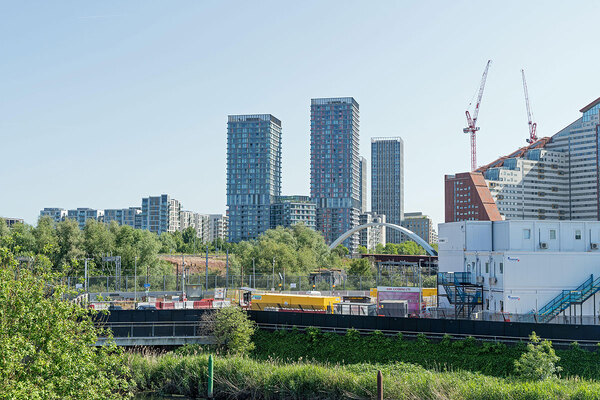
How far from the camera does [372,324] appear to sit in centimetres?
3984

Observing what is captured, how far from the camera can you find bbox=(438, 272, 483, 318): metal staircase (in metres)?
45.2

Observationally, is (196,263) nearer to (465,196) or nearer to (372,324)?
(372,324)

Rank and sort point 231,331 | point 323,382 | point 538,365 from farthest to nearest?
point 231,331
point 323,382
point 538,365

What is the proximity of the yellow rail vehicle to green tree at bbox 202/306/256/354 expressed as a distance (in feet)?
19.3

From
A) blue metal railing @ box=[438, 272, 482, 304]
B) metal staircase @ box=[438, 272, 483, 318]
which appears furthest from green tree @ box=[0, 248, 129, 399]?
blue metal railing @ box=[438, 272, 482, 304]

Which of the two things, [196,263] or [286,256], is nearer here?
[286,256]

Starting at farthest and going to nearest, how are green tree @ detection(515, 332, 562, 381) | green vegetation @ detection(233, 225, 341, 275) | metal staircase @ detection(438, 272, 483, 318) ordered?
green vegetation @ detection(233, 225, 341, 275) < metal staircase @ detection(438, 272, 483, 318) < green tree @ detection(515, 332, 562, 381)

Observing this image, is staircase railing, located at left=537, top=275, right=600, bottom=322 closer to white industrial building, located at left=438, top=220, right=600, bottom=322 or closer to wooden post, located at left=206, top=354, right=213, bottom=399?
white industrial building, located at left=438, top=220, right=600, bottom=322

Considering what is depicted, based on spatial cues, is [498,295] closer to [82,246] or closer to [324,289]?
[324,289]

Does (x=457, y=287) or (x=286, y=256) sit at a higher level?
(x=286, y=256)

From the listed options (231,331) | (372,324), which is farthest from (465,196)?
(231,331)

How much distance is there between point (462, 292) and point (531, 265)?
5.58m

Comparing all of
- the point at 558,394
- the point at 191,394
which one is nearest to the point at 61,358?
the point at 191,394


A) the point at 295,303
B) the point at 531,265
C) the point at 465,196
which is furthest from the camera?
the point at 465,196
